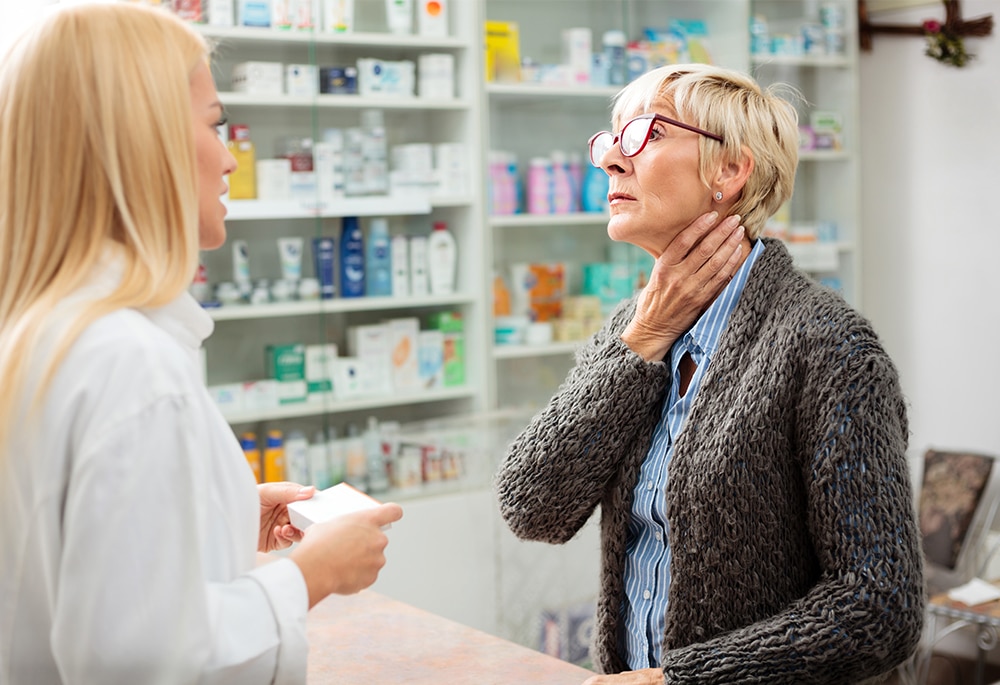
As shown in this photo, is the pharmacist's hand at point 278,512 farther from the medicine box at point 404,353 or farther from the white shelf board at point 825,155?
the white shelf board at point 825,155

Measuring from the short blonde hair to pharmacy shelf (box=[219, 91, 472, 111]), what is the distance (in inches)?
73.9

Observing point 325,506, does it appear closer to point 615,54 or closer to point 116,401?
point 116,401

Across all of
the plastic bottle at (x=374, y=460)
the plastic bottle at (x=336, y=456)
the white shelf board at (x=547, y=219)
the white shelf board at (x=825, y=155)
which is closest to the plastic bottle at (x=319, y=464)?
the plastic bottle at (x=336, y=456)

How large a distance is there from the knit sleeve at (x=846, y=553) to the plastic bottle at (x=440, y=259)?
7.87ft

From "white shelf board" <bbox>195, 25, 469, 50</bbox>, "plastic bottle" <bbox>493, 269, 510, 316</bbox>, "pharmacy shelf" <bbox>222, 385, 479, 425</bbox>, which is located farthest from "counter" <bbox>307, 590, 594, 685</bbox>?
"plastic bottle" <bbox>493, 269, 510, 316</bbox>

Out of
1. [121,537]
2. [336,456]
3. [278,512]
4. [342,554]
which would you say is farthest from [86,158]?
[336,456]

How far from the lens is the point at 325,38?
3330 mm

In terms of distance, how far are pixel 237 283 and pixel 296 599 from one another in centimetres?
247

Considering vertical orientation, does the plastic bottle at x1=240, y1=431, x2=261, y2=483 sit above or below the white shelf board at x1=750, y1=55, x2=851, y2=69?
below

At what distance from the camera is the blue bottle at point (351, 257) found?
3430 millimetres

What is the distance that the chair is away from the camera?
3.73 meters

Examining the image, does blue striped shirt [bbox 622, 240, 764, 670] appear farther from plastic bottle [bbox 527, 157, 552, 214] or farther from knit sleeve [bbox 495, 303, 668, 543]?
plastic bottle [bbox 527, 157, 552, 214]

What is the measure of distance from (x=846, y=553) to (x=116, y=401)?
2.86ft

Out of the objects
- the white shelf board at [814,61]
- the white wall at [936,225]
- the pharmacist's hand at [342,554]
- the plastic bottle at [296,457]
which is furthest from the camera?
the white shelf board at [814,61]
